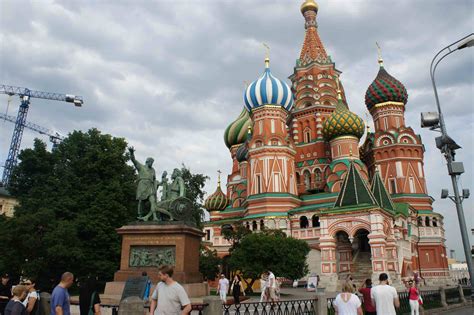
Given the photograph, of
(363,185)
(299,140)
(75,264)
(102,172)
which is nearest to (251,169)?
(299,140)

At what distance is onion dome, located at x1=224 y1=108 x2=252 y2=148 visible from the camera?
55594 mm

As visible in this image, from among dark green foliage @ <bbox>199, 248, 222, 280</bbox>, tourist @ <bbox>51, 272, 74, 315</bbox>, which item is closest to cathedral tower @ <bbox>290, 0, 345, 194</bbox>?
dark green foliage @ <bbox>199, 248, 222, 280</bbox>

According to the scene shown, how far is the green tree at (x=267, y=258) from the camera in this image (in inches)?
963

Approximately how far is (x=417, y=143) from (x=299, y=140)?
13078mm

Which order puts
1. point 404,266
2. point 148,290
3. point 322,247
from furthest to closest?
point 404,266
point 322,247
point 148,290

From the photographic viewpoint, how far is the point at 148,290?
520 inches

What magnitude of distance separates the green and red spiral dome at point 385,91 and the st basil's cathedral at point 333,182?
11 cm

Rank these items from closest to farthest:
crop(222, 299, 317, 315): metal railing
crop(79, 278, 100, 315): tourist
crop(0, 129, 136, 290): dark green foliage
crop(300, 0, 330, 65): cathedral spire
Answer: crop(79, 278, 100, 315): tourist < crop(222, 299, 317, 315): metal railing < crop(0, 129, 136, 290): dark green foliage < crop(300, 0, 330, 65): cathedral spire

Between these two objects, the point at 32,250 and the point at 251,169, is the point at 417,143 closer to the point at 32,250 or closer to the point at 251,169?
the point at 251,169

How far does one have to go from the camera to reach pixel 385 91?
45.3m

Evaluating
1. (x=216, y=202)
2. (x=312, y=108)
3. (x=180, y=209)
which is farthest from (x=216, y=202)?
(x=180, y=209)

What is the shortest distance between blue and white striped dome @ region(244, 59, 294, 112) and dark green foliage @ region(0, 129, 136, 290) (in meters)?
16.7

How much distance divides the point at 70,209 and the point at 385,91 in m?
35.4

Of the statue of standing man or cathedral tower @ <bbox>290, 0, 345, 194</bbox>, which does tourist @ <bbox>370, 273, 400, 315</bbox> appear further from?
cathedral tower @ <bbox>290, 0, 345, 194</bbox>
